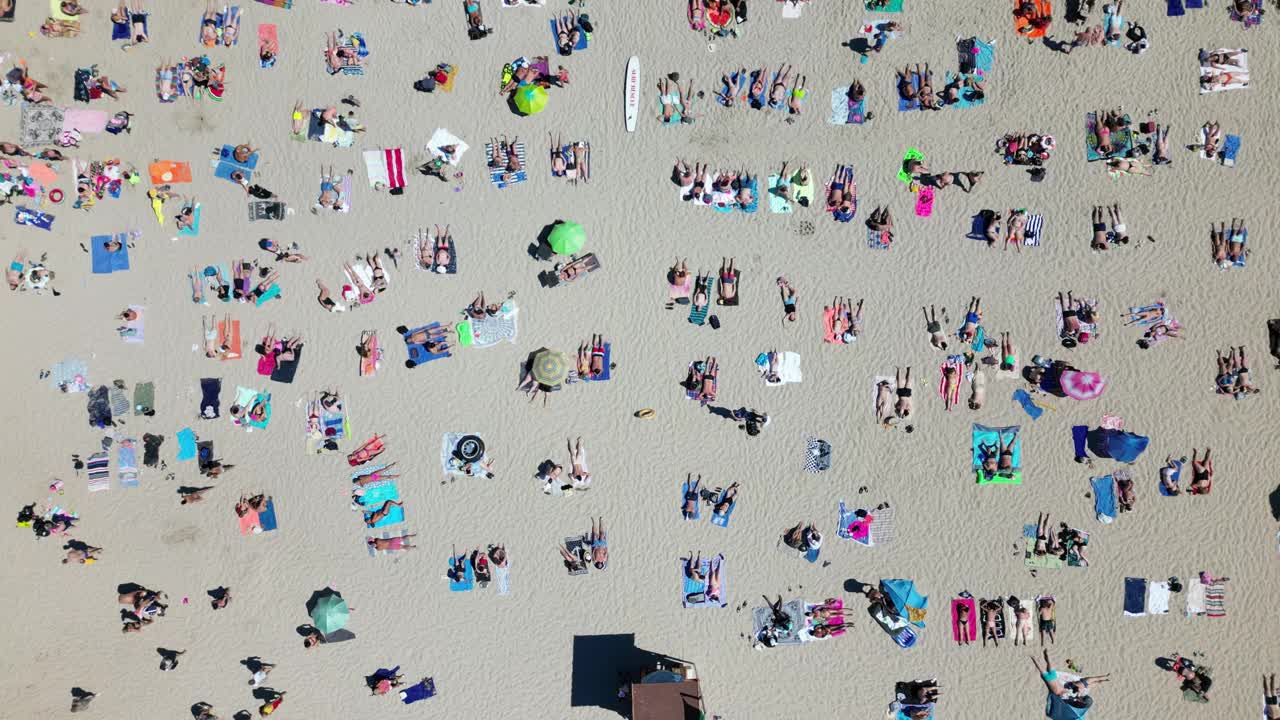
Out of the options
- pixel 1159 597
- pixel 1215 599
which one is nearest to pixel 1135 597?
pixel 1159 597

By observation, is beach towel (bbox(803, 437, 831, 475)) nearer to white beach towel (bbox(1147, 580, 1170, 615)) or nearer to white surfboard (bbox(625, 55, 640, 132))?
white beach towel (bbox(1147, 580, 1170, 615))

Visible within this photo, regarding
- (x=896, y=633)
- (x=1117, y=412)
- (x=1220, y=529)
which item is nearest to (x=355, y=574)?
(x=896, y=633)

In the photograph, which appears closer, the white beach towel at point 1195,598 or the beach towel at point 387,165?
the white beach towel at point 1195,598

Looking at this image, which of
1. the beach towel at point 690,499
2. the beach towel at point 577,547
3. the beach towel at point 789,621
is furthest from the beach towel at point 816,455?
the beach towel at point 577,547

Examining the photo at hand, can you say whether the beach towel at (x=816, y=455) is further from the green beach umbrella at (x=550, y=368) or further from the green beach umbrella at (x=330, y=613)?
the green beach umbrella at (x=330, y=613)

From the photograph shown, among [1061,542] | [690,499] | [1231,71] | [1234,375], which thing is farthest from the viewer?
[690,499]

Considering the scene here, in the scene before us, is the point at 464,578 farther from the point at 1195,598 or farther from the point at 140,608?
the point at 1195,598
